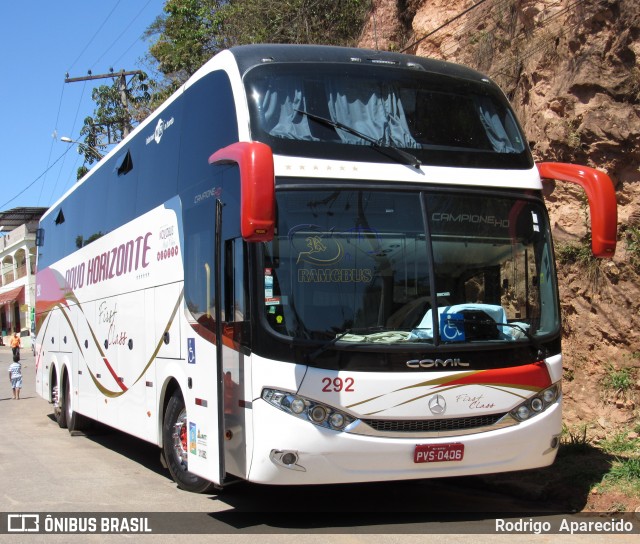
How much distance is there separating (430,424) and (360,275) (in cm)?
134

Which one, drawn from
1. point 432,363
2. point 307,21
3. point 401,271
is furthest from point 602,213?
point 307,21

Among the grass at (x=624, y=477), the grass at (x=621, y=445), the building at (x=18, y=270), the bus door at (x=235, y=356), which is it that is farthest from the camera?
the building at (x=18, y=270)

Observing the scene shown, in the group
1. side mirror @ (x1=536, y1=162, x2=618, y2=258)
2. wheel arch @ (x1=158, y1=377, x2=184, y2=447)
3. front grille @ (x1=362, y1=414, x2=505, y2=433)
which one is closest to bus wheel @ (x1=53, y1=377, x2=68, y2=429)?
wheel arch @ (x1=158, y1=377, x2=184, y2=447)

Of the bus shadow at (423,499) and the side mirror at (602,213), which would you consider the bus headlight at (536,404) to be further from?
the side mirror at (602,213)

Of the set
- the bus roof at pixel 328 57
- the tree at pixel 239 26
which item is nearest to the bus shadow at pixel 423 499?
the bus roof at pixel 328 57

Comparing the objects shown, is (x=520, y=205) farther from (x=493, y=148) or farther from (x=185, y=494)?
(x=185, y=494)

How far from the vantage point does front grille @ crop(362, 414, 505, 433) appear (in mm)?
6273

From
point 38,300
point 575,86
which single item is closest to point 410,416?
point 575,86

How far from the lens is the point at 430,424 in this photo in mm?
6398

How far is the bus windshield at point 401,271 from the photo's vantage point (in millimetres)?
6293

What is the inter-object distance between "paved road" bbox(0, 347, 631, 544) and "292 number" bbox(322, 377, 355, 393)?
1.21 meters

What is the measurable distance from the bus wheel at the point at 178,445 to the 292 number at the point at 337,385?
2239 mm

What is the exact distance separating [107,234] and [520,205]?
20.9 feet

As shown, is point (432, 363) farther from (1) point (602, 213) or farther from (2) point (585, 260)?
(2) point (585, 260)
